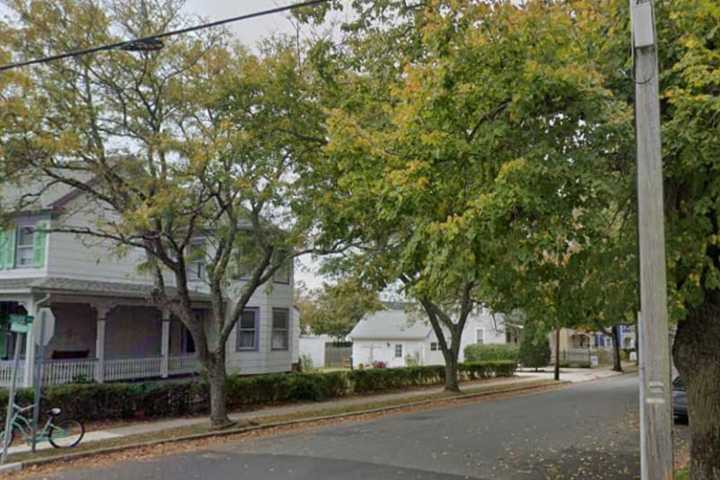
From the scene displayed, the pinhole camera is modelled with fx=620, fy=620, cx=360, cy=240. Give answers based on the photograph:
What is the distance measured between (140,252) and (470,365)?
18.9 m

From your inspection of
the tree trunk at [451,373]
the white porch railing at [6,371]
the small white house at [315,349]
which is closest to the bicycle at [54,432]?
the white porch railing at [6,371]

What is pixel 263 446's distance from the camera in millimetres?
13070

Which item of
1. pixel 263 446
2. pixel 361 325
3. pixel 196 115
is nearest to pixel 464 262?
pixel 263 446

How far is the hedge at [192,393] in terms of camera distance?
15.8m

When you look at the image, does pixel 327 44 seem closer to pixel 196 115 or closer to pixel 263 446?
pixel 196 115

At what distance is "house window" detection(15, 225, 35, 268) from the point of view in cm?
2028

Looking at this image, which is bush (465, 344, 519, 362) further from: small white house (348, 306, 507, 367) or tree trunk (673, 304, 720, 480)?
tree trunk (673, 304, 720, 480)

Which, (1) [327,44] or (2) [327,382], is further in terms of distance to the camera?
(2) [327,382]

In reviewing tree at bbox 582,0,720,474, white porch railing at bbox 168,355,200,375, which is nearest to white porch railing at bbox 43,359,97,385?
white porch railing at bbox 168,355,200,375

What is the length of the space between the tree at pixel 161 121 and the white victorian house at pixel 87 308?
3600mm

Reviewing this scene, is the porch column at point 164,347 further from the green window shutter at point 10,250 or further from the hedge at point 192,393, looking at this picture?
the green window shutter at point 10,250

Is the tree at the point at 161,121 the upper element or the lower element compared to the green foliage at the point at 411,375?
upper

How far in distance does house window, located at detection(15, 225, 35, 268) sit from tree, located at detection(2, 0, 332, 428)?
6791 millimetres

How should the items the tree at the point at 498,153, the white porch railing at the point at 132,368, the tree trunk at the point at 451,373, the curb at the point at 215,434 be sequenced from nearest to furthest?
the tree at the point at 498,153
the curb at the point at 215,434
the white porch railing at the point at 132,368
the tree trunk at the point at 451,373
